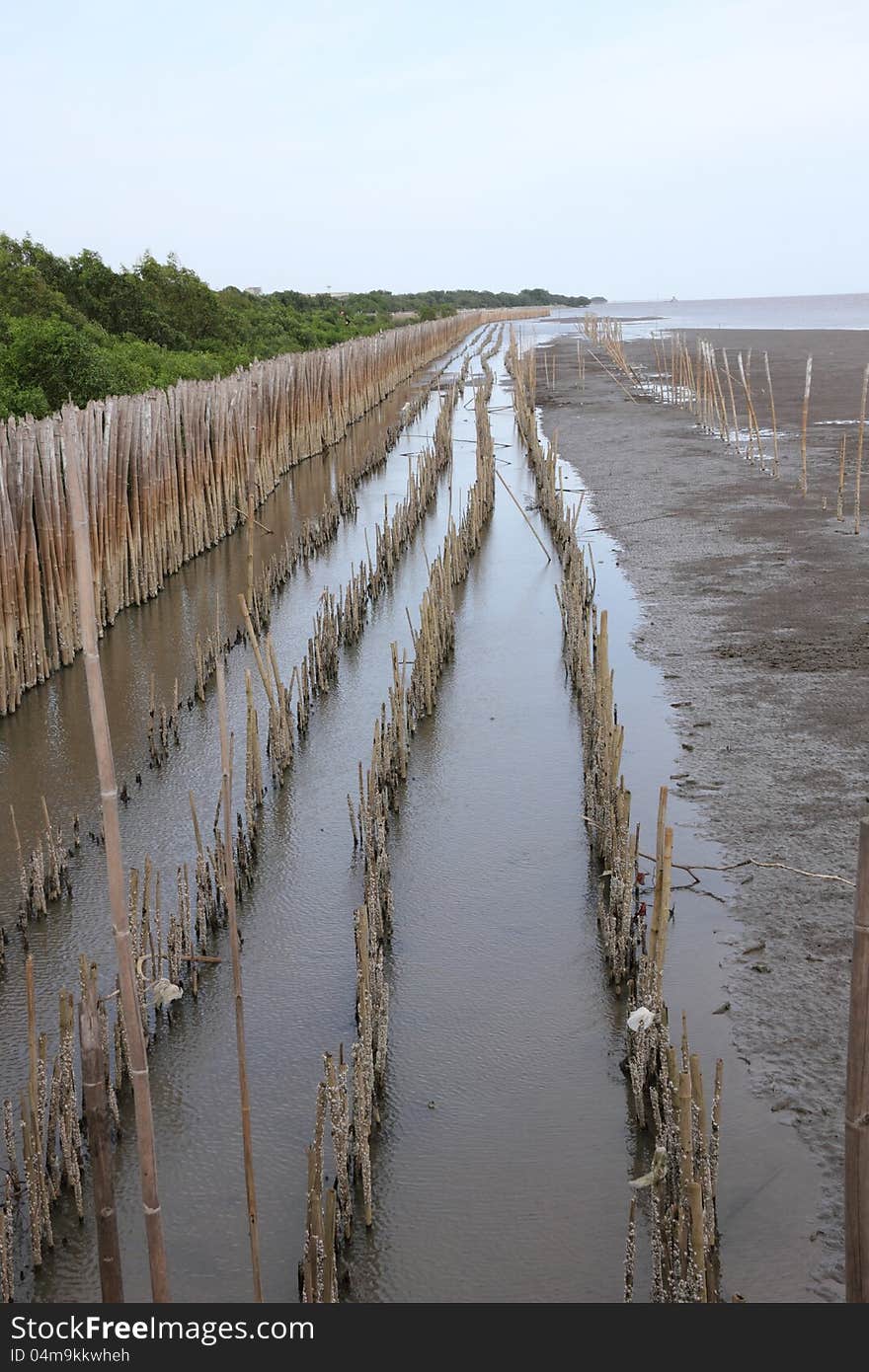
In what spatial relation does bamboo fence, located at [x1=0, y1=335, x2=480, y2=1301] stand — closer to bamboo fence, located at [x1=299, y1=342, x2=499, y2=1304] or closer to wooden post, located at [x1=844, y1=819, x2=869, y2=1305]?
bamboo fence, located at [x1=299, y1=342, x2=499, y2=1304]

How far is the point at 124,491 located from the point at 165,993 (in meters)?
6.30

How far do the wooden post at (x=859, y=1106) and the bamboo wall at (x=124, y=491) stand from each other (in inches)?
70.6

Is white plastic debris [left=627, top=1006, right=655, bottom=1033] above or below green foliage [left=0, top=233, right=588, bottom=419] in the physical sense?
below

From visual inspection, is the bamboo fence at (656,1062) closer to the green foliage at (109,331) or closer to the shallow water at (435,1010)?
the shallow water at (435,1010)

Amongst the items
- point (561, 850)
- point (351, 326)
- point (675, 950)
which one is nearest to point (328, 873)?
point (561, 850)

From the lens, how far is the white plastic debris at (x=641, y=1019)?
411 centimetres

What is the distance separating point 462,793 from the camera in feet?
22.6

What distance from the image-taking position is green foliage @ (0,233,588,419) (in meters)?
13.4

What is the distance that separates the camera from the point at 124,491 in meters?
9.95

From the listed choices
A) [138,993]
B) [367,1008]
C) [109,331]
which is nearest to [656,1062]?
[367,1008]

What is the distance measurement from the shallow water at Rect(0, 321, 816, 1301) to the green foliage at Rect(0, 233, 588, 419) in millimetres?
5314

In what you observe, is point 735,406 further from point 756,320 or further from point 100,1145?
point 756,320

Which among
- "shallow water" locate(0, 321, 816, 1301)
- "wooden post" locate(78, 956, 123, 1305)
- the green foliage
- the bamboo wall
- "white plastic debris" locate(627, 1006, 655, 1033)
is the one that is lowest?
"shallow water" locate(0, 321, 816, 1301)

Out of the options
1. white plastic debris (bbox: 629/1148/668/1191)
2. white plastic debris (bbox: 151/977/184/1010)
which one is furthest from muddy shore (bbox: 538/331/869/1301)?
white plastic debris (bbox: 151/977/184/1010)
